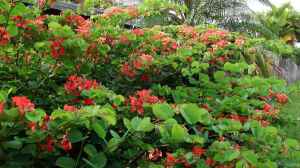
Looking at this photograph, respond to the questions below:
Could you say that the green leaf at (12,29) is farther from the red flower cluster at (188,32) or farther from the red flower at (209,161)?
the red flower cluster at (188,32)

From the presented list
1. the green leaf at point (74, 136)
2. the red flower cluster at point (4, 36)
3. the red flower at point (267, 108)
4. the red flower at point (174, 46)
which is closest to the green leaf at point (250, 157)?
the green leaf at point (74, 136)

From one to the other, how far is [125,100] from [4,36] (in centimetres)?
55

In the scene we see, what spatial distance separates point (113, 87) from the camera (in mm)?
2396

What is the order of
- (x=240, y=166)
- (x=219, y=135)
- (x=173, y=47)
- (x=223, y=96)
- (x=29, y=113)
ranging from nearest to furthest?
1. (x=29, y=113)
2. (x=240, y=166)
3. (x=219, y=135)
4. (x=223, y=96)
5. (x=173, y=47)

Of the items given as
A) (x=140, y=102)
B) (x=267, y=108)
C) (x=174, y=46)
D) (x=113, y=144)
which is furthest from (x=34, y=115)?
(x=174, y=46)

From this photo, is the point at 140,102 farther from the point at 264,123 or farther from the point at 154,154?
the point at 264,123

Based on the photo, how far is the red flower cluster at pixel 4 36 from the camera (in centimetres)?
207

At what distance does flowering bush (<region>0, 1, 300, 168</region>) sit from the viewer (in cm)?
154

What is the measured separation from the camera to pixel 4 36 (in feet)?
6.86

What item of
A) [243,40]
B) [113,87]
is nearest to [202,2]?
[243,40]

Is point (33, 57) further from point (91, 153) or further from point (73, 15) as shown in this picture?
point (91, 153)

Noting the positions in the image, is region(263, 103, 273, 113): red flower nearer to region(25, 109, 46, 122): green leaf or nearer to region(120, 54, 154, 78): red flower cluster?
region(120, 54, 154, 78): red flower cluster

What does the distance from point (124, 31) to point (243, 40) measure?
797mm

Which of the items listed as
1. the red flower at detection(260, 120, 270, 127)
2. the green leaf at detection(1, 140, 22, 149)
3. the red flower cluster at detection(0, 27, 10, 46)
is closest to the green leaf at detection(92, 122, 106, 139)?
the green leaf at detection(1, 140, 22, 149)
